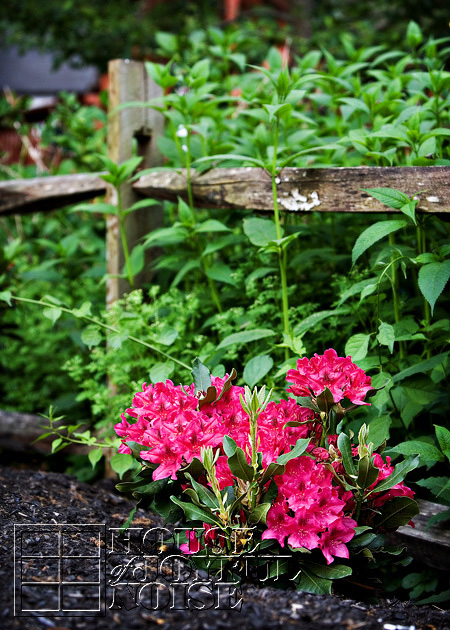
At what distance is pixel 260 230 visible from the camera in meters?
2.48

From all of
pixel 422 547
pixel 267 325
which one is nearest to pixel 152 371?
pixel 267 325

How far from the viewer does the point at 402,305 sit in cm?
237

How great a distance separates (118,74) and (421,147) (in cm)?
152

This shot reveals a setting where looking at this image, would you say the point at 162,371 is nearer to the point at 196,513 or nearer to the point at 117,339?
the point at 117,339

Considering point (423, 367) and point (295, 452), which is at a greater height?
point (423, 367)

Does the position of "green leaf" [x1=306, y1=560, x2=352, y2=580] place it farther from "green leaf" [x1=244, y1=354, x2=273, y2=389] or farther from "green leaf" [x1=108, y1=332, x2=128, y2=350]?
"green leaf" [x1=108, y1=332, x2=128, y2=350]

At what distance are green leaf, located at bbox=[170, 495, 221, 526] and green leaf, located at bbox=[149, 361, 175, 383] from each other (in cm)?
66

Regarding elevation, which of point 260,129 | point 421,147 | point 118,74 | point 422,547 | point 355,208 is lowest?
point 422,547

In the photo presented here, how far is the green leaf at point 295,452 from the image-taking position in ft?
5.42

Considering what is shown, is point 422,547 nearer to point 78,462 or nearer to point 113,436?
point 113,436

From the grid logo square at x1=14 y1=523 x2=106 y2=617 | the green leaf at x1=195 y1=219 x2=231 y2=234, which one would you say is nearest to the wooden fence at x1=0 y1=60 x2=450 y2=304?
the green leaf at x1=195 y1=219 x2=231 y2=234

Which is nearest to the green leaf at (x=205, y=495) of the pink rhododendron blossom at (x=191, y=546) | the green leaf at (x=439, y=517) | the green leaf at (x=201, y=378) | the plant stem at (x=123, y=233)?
the pink rhododendron blossom at (x=191, y=546)

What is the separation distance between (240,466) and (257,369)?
0.62 metres

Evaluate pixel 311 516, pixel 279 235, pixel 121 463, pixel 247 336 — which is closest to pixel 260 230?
pixel 279 235
